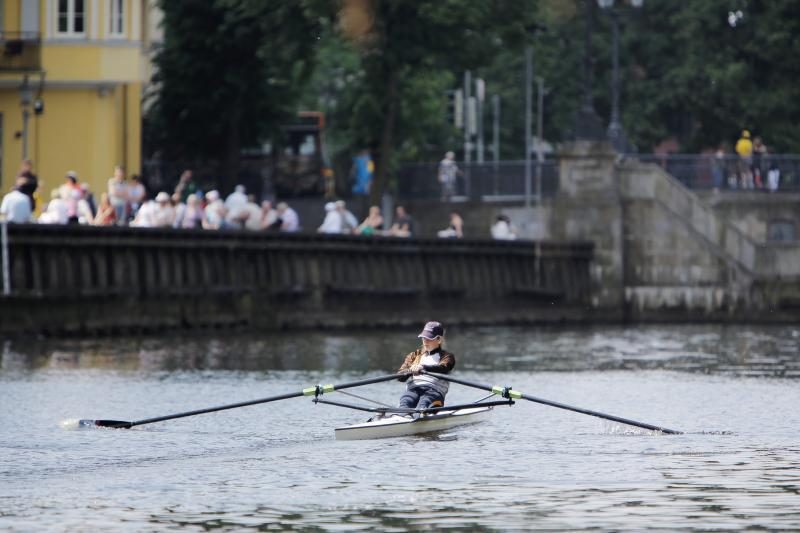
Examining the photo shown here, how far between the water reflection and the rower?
10.2m

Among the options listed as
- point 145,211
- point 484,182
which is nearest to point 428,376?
point 145,211

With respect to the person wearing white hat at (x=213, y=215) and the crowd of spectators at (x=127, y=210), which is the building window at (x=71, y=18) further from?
the person wearing white hat at (x=213, y=215)

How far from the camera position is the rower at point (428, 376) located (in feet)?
92.2

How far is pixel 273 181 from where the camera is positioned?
70.5 metres

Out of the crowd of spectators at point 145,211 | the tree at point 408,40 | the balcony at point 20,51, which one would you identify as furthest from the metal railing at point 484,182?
the balcony at point 20,51

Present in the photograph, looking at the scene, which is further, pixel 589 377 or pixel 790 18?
pixel 790 18

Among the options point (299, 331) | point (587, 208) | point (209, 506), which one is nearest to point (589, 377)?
point (299, 331)

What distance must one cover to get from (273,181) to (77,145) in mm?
7948

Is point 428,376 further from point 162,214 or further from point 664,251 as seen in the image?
point 664,251

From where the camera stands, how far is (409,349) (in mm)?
45344

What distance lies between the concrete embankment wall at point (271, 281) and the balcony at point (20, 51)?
13340 millimetres

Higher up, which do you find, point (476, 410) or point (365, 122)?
point (365, 122)

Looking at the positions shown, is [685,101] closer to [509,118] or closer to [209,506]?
[509,118]

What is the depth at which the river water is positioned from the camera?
20547 mm
